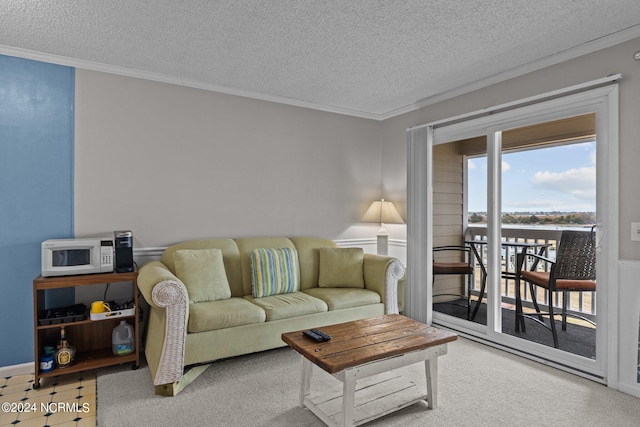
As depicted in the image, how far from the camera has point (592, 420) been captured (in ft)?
7.29

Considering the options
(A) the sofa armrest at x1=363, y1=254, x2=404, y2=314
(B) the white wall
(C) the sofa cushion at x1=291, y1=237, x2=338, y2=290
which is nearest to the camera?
(B) the white wall

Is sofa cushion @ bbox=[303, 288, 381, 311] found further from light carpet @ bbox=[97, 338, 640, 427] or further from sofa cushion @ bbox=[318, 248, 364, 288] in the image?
light carpet @ bbox=[97, 338, 640, 427]

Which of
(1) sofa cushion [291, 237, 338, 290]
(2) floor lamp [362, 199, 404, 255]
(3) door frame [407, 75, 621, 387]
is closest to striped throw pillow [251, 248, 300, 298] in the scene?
(1) sofa cushion [291, 237, 338, 290]

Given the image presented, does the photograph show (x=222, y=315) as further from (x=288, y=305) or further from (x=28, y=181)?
(x=28, y=181)

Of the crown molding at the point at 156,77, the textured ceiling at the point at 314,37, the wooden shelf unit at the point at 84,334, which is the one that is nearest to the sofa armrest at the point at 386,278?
the textured ceiling at the point at 314,37

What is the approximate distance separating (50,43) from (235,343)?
8.72 feet

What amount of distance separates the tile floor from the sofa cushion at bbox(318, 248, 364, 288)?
7.02 ft

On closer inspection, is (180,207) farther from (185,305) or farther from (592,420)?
(592,420)

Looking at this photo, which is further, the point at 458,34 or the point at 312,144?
the point at 312,144

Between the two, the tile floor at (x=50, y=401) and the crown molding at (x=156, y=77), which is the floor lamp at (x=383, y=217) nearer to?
the crown molding at (x=156, y=77)

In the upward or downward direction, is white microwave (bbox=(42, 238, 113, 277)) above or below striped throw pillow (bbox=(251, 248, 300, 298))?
above

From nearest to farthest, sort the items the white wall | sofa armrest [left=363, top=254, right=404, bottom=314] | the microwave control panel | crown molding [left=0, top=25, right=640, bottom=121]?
1. crown molding [left=0, top=25, right=640, bottom=121]
2. the microwave control panel
3. the white wall
4. sofa armrest [left=363, top=254, right=404, bottom=314]

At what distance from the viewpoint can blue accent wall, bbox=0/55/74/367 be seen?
9.43 ft

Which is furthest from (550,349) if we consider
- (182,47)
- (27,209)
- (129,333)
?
(27,209)
